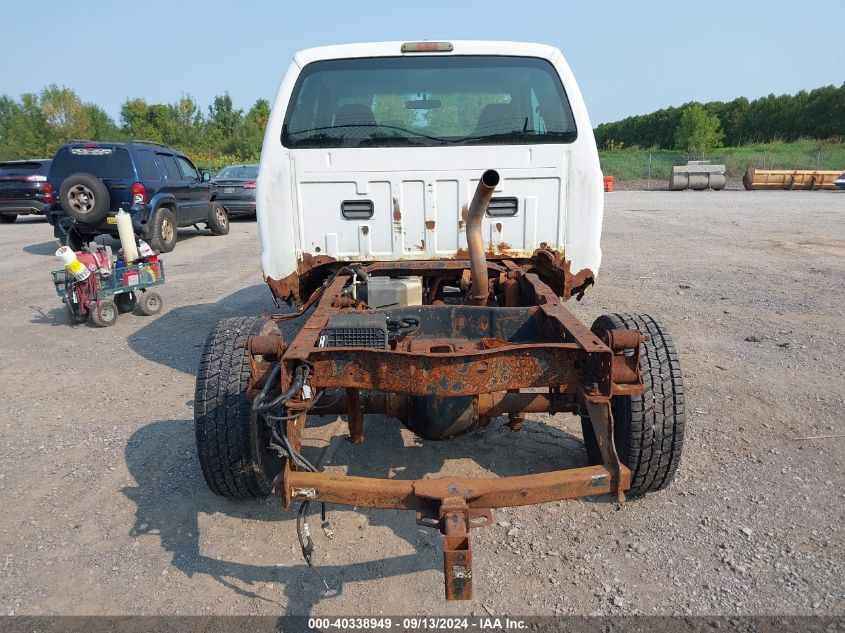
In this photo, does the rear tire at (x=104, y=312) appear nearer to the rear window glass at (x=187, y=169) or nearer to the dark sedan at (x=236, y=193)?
the rear window glass at (x=187, y=169)

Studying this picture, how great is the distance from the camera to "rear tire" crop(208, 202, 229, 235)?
46.5ft

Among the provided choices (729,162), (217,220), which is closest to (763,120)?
(729,162)

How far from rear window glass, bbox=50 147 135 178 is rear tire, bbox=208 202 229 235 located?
320cm

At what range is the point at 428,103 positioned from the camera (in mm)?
4129

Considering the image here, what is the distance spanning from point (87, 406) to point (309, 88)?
289 cm

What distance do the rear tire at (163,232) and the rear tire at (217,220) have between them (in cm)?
192

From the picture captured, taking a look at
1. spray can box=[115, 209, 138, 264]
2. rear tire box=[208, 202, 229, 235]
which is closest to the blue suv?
rear tire box=[208, 202, 229, 235]

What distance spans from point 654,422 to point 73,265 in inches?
233

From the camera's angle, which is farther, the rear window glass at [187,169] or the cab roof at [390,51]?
the rear window glass at [187,169]

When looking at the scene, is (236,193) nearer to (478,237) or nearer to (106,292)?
(106,292)

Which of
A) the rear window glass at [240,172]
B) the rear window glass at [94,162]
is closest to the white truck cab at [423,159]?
the rear window glass at [94,162]

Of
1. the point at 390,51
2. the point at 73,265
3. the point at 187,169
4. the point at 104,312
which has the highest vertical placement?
→ the point at 390,51

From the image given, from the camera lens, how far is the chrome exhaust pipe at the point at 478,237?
3.12m

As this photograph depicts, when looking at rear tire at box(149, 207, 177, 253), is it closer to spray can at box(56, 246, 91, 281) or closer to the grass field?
spray can at box(56, 246, 91, 281)
